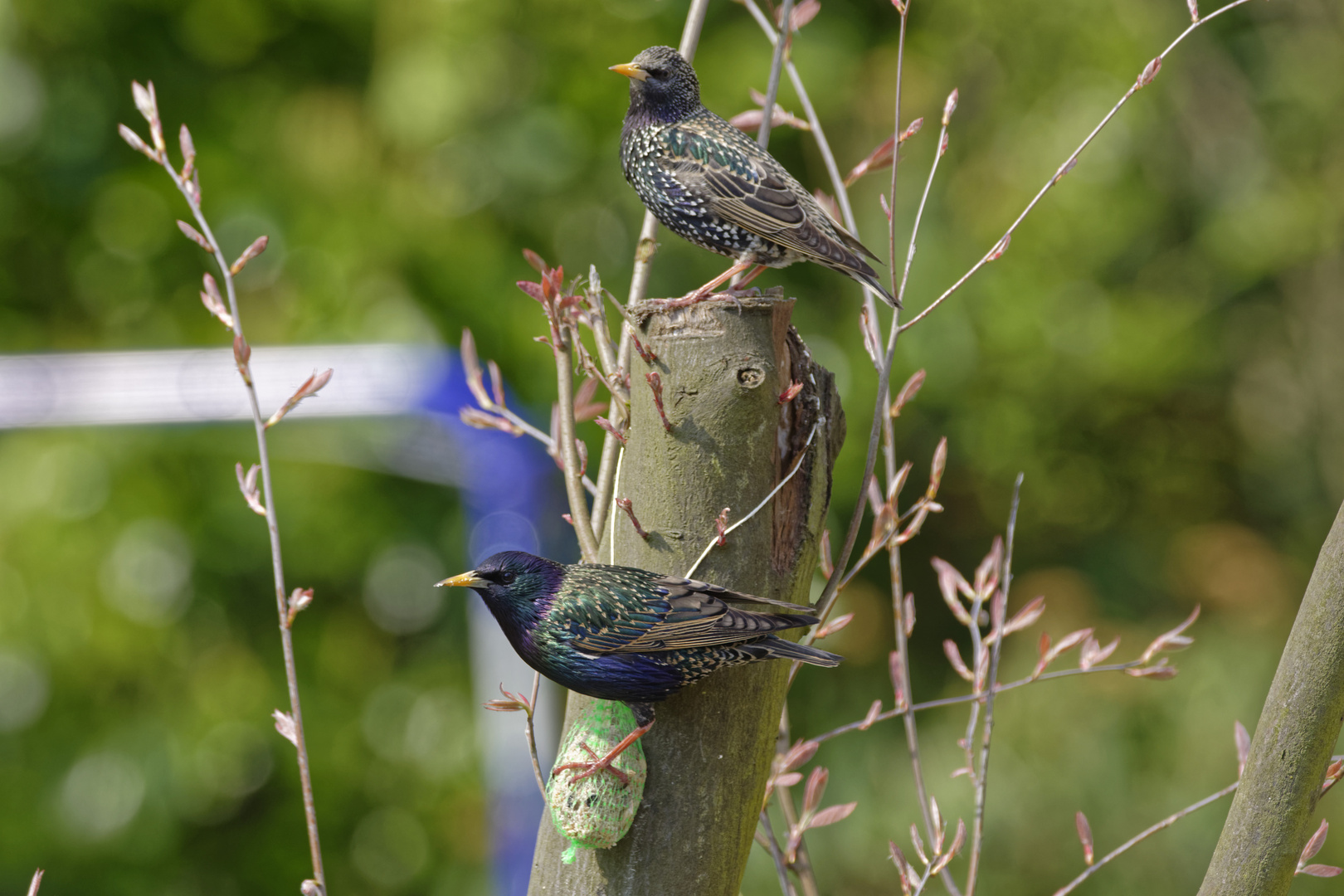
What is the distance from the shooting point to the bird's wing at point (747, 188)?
1457mm

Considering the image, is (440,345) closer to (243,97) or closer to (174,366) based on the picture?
(174,366)

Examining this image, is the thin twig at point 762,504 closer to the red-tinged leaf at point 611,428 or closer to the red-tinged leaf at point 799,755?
the red-tinged leaf at point 611,428

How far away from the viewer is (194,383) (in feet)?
11.5

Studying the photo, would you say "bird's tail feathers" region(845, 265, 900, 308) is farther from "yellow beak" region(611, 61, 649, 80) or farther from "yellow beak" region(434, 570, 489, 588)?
"yellow beak" region(434, 570, 489, 588)

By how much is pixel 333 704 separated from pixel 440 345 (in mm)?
1271

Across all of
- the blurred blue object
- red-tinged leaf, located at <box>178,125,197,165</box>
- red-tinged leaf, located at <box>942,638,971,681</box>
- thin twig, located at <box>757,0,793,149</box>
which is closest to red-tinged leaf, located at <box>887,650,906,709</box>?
red-tinged leaf, located at <box>942,638,971,681</box>

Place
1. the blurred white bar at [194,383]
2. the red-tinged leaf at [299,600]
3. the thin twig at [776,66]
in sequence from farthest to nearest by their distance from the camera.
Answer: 1. the blurred white bar at [194,383]
2. the thin twig at [776,66]
3. the red-tinged leaf at [299,600]

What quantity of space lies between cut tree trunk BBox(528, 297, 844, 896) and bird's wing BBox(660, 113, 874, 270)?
213 millimetres

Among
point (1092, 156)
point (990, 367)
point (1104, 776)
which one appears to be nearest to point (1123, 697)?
point (1104, 776)

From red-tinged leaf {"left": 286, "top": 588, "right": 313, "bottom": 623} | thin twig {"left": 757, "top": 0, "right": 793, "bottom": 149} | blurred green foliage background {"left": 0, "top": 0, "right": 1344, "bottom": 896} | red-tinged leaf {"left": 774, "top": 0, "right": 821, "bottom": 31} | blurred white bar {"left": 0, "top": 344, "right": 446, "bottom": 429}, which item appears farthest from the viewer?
blurred green foliage background {"left": 0, "top": 0, "right": 1344, "bottom": 896}

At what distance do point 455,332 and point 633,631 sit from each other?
8.92ft

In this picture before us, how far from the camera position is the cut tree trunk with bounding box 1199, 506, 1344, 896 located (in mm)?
1070

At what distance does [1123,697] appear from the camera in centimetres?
403

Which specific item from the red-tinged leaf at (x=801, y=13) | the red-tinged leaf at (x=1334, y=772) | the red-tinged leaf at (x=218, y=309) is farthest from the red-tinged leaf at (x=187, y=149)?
the red-tinged leaf at (x=1334, y=772)
